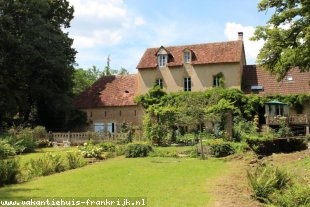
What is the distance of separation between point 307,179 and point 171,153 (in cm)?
1162

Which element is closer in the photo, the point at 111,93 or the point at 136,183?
the point at 136,183

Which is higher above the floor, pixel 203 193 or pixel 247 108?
pixel 247 108

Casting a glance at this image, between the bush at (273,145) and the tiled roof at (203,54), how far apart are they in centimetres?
A: 1556

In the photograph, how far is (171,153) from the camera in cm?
2692

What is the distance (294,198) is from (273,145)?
1606 centimetres

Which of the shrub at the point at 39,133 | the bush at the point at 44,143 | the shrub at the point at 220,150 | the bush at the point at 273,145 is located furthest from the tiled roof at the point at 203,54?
the shrub at the point at 220,150

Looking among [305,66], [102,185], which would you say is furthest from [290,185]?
[305,66]

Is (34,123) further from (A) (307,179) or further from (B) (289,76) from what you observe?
(A) (307,179)

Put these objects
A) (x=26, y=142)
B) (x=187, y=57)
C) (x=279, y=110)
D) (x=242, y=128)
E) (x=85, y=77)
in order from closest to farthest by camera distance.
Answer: (x=26, y=142) < (x=242, y=128) < (x=279, y=110) < (x=187, y=57) < (x=85, y=77)

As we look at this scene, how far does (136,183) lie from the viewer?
15.7 metres

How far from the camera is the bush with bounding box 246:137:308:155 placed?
89.2ft

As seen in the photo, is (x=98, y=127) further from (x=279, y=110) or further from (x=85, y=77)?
(x=85, y=77)

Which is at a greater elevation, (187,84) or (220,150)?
(187,84)

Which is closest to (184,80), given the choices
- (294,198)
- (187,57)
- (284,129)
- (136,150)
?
(187,57)
